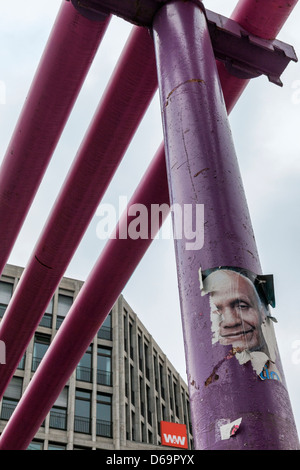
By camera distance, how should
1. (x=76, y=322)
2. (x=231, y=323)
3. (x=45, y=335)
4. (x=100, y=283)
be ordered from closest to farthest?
(x=231, y=323), (x=100, y=283), (x=76, y=322), (x=45, y=335)

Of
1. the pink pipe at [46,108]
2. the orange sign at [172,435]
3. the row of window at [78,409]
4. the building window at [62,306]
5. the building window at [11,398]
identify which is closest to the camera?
the pink pipe at [46,108]

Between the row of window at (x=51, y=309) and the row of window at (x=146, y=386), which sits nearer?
the row of window at (x=51, y=309)

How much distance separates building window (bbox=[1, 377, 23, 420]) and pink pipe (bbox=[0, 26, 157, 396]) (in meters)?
25.4

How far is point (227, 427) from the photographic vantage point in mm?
3080

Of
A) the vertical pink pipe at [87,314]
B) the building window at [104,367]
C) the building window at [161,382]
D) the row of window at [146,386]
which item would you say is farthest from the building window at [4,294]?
the vertical pink pipe at [87,314]

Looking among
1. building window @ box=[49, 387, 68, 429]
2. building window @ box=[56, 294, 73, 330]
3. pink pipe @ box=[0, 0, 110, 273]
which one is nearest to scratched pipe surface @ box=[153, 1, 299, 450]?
pink pipe @ box=[0, 0, 110, 273]

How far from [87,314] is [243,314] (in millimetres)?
7116

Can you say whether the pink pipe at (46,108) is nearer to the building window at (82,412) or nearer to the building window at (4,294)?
the building window at (82,412)

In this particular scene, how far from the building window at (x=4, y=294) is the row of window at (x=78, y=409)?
203 inches

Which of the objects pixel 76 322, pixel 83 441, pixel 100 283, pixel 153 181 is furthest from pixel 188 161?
pixel 83 441

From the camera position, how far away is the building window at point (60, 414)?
3506cm

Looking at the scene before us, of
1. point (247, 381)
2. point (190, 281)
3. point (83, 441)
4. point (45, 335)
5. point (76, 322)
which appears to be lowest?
point (247, 381)
